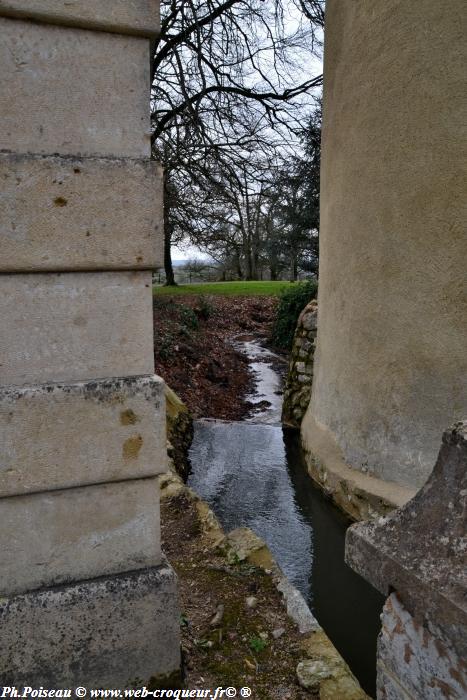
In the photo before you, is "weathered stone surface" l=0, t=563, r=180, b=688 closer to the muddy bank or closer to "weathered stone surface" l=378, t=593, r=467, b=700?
"weathered stone surface" l=378, t=593, r=467, b=700

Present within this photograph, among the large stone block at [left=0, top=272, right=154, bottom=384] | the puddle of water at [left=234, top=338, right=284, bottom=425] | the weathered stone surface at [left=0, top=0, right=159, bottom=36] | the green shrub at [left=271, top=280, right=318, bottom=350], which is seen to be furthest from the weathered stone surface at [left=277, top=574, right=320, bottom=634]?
the green shrub at [left=271, top=280, right=318, bottom=350]

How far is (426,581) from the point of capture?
134 centimetres

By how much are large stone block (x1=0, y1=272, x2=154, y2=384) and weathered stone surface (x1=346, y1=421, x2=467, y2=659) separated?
1.03 m

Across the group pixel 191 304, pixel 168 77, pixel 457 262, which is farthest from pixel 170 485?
pixel 191 304

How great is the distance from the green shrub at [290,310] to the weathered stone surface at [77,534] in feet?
40.7

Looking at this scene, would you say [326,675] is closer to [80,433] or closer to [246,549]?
[246,549]

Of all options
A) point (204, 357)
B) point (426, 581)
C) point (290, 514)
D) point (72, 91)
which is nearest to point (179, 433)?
point (290, 514)

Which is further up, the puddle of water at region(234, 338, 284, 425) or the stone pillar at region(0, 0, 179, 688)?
the stone pillar at region(0, 0, 179, 688)

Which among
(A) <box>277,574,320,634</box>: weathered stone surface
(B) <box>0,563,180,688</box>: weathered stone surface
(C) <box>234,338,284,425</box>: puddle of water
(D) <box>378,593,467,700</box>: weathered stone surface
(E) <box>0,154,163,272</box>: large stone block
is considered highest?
(E) <box>0,154,163,272</box>: large stone block

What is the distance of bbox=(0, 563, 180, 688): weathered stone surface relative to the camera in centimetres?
190

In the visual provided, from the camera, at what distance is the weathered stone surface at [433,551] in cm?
127

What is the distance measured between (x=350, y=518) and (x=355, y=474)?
1.42ft

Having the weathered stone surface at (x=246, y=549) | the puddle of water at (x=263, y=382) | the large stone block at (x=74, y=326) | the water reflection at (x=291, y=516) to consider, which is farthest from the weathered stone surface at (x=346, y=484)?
the large stone block at (x=74, y=326)

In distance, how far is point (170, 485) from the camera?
4.32m
